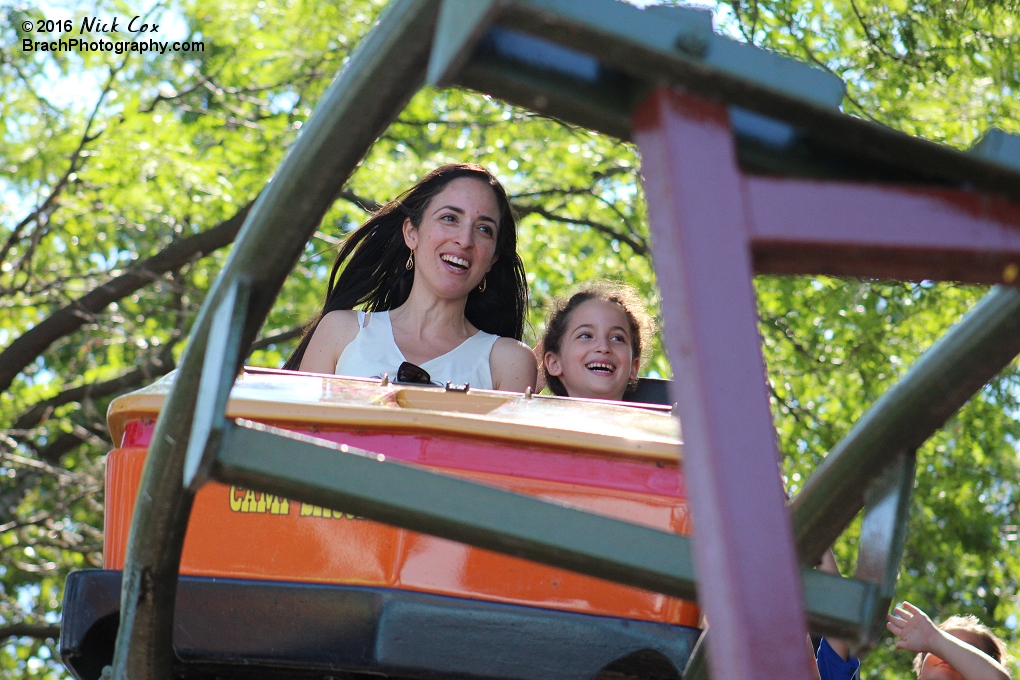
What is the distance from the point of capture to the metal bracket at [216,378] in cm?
142

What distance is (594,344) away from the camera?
4039 millimetres

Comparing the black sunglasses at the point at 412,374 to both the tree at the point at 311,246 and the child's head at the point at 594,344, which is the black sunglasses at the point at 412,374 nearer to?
the child's head at the point at 594,344

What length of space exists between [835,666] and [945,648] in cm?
31

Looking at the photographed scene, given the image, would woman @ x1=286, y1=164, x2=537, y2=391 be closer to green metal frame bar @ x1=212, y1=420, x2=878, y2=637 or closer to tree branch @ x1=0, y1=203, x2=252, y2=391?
green metal frame bar @ x1=212, y1=420, x2=878, y2=637

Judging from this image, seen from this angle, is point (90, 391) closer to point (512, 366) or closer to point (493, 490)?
point (512, 366)

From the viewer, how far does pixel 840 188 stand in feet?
3.88

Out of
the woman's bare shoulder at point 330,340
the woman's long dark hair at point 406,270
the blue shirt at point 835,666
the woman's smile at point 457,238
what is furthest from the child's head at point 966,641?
the woman's bare shoulder at point 330,340

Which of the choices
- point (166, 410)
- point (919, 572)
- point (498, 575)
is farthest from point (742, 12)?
point (166, 410)

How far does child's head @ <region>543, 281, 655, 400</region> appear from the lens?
13.1 ft

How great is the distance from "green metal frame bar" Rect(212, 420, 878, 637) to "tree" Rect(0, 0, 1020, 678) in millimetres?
5125

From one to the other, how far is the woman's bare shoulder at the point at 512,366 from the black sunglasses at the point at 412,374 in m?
0.94

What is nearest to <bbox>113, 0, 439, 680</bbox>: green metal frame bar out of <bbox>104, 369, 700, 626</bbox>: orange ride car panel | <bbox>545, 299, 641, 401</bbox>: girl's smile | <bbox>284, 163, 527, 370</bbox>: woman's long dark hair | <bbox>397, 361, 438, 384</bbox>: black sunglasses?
<bbox>104, 369, 700, 626</bbox>: orange ride car panel

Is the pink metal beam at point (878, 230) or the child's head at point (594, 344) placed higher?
the child's head at point (594, 344)

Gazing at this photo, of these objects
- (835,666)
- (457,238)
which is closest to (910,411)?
(835,666)
